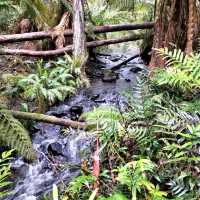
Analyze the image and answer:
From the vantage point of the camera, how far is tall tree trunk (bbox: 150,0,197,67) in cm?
560

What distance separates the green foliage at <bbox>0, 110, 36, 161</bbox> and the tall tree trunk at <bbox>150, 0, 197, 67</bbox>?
2446 millimetres

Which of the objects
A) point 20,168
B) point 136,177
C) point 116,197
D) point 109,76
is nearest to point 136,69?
point 109,76

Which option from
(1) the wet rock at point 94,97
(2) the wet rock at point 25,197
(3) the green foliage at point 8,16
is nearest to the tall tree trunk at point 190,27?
(1) the wet rock at point 94,97

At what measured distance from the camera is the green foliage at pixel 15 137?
4.49 metres

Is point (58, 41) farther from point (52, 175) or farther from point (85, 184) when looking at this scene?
point (85, 184)

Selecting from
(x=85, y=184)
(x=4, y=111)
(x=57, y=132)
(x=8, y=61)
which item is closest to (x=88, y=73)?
(x=8, y=61)

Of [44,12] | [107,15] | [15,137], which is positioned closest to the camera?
[15,137]

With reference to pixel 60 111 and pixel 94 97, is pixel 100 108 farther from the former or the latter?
pixel 94 97

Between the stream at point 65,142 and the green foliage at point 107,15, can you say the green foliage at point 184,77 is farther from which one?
the green foliage at point 107,15

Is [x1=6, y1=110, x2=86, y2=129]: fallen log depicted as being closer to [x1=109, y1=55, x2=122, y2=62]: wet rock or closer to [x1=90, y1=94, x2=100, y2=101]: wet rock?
[x1=90, y1=94, x2=100, y2=101]: wet rock

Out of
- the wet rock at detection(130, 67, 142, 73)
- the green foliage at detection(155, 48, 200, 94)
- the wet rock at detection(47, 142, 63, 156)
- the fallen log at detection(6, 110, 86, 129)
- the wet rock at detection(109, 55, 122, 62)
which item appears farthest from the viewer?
the wet rock at detection(109, 55, 122, 62)

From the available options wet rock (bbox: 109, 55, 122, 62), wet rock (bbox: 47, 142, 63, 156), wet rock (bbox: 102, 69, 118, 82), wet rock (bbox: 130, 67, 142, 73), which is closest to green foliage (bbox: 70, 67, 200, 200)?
wet rock (bbox: 47, 142, 63, 156)

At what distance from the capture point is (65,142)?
510 centimetres

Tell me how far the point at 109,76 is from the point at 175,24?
Result: 2.06m
